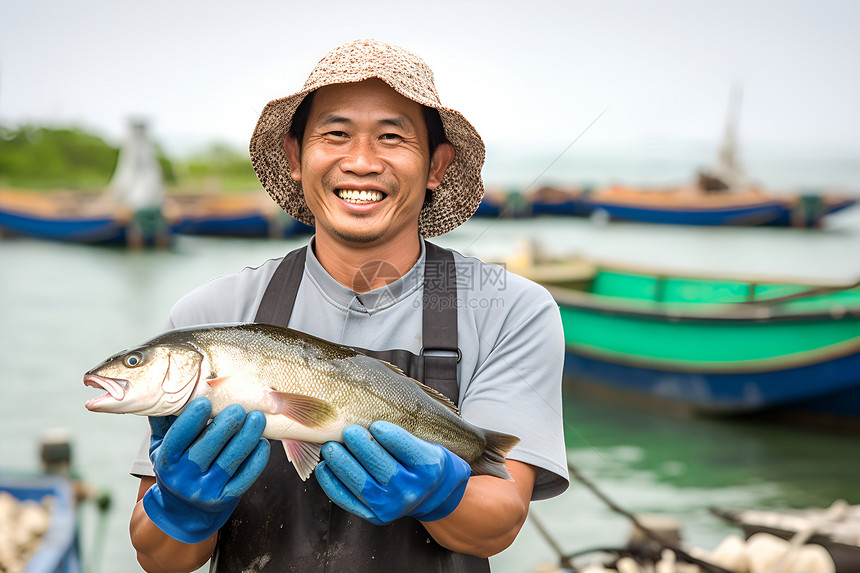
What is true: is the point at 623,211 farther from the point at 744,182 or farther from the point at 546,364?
the point at 546,364

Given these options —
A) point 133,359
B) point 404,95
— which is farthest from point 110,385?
point 404,95

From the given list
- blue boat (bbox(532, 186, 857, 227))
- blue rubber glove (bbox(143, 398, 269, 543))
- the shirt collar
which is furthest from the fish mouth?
blue boat (bbox(532, 186, 857, 227))

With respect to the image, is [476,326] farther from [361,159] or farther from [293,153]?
[293,153]

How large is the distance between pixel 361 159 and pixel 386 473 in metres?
0.80

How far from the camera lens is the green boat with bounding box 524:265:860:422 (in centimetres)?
1006

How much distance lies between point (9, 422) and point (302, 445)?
41.6ft

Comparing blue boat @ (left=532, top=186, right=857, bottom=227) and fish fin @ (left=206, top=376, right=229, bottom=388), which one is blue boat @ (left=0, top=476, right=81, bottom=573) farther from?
blue boat @ (left=532, top=186, right=857, bottom=227)

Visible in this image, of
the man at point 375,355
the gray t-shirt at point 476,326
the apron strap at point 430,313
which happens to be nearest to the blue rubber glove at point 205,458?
the man at point 375,355

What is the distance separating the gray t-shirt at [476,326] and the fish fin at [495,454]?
0.18 ft

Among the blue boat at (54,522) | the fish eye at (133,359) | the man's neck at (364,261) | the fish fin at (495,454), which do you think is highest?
the man's neck at (364,261)

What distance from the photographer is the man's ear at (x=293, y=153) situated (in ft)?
7.30

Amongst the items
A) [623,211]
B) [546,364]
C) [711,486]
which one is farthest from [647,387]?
[623,211]

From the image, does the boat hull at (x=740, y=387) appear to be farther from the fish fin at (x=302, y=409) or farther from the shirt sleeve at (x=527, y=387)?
the fish fin at (x=302, y=409)

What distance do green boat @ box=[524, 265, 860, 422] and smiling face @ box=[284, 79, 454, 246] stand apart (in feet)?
28.6
